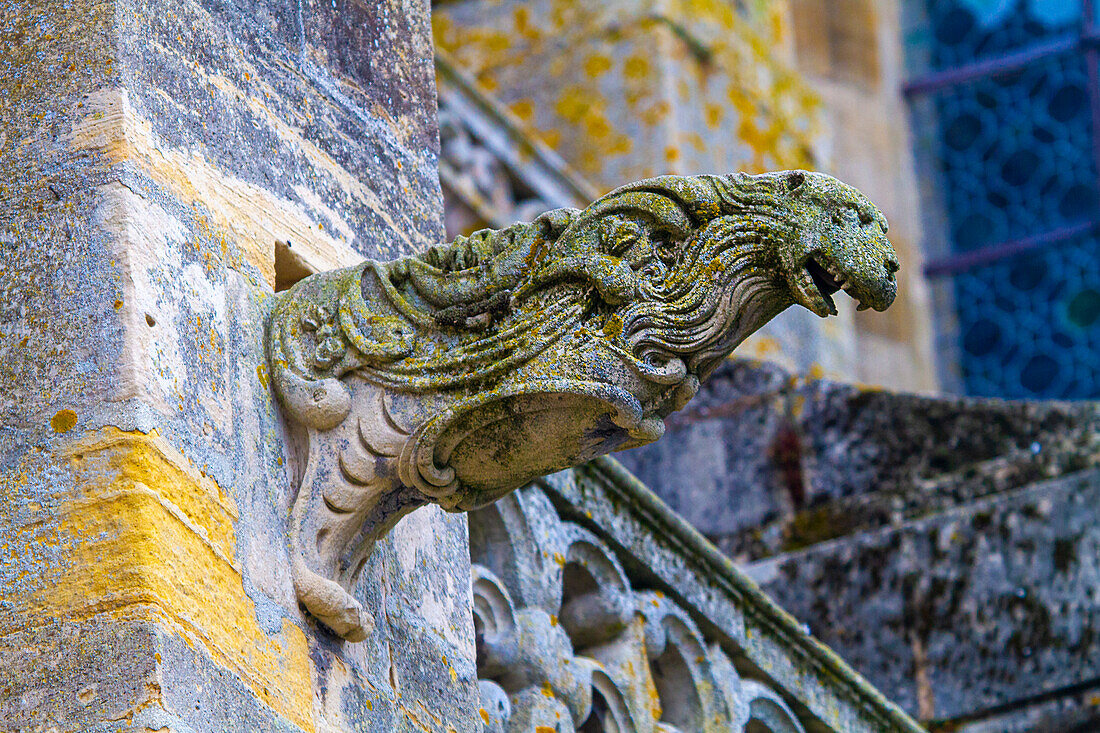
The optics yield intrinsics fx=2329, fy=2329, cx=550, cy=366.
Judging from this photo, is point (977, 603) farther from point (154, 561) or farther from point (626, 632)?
point (154, 561)

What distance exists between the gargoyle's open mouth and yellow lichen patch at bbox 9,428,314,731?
0.79 meters

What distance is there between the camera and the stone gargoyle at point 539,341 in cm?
300

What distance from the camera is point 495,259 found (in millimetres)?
3119

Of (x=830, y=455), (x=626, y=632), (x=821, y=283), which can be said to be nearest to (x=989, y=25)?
(x=830, y=455)

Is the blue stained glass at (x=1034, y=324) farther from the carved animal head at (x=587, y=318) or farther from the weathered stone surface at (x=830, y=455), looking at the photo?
the carved animal head at (x=587, y=318)

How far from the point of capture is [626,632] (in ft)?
13.5

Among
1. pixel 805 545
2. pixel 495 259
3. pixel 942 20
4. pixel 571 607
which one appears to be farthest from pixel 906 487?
pixel 942 20

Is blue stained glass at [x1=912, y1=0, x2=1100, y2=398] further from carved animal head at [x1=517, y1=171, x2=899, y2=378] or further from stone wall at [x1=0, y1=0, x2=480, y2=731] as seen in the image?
carved animal head at [x1=517, y1=171, x2=899, y2=378]

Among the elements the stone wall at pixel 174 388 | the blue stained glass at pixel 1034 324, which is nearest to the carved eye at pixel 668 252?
the stone wall at pixel 174 388

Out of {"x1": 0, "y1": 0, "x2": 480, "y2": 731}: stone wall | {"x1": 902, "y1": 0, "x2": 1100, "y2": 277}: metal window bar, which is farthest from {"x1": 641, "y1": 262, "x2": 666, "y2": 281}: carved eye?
{"x1": 902, "y1": 0, "x2": 1100, "y2": 277}: metal window bar

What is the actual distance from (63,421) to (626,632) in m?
1.55

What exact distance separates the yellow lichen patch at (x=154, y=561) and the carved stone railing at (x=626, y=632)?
31.6 inches

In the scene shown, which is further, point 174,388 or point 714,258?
point 714,258

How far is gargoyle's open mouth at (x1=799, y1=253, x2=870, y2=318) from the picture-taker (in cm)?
299
